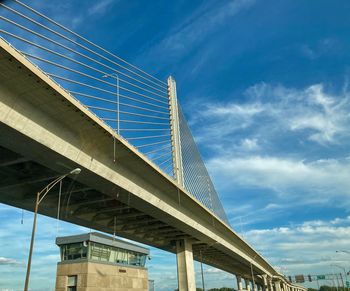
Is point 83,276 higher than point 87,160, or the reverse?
point 87,160

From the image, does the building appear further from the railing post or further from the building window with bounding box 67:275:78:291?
the railing post

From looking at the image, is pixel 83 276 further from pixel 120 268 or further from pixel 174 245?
pixel 174 245

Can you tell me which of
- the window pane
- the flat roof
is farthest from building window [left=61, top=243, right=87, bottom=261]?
the window pane

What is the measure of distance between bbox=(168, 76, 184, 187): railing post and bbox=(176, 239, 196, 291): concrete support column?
17223 millimetres

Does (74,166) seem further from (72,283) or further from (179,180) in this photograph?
(179,180)

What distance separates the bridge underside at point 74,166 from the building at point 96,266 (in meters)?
3.18

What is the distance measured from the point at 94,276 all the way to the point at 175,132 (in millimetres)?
16109

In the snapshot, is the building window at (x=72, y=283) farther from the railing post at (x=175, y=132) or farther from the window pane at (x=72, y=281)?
the railing post at (x=175, y=132)

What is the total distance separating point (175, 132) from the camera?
3822 centimetres

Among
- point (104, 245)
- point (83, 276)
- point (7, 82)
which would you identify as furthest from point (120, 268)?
point (7, 82)

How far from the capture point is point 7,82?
1678 cm

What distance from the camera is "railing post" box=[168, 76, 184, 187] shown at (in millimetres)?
35844

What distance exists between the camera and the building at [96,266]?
30.7 m

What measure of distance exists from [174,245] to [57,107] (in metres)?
38.3
